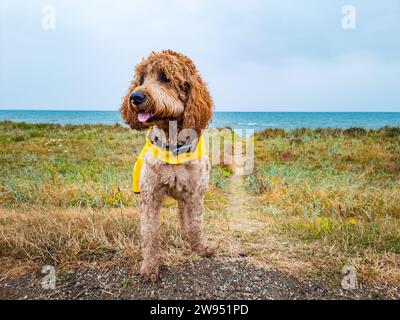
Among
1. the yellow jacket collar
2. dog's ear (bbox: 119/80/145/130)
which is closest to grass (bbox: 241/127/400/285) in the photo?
the yellow jacket collar

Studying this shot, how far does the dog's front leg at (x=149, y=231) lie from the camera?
A: 134 inches

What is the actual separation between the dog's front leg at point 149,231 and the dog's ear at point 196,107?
0.78 metres

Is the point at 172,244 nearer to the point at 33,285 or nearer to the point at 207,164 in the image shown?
the point at 207,164

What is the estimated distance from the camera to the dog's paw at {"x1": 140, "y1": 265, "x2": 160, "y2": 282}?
10.8 feet

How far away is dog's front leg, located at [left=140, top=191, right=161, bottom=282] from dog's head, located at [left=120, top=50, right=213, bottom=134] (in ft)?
2.39

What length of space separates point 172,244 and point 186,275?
0.62 meters

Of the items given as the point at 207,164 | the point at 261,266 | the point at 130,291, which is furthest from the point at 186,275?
the point at 207,164

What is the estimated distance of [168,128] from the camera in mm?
3363

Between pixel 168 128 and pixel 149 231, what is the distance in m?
1.02

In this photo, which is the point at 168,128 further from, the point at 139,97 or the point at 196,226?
the point at 196,226

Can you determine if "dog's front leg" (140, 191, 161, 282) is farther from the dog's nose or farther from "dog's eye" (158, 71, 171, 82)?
"dog's eye" (158, 71, 171, 82)

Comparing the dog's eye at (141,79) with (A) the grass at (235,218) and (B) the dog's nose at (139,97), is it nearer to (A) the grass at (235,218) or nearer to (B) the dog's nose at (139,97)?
(B) the dog's nose at (139,97)

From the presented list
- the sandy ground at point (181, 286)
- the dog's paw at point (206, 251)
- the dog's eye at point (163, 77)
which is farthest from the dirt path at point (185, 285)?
the dog's eye at point (163, 77)

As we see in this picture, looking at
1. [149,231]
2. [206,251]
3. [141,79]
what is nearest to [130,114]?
[141,79]
